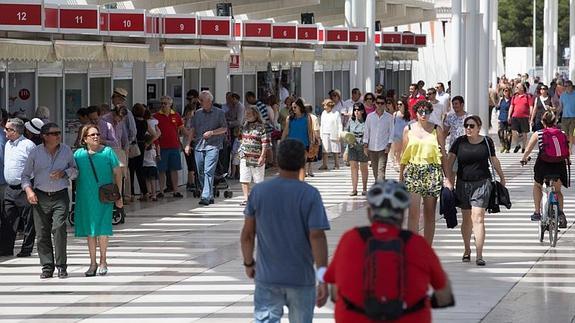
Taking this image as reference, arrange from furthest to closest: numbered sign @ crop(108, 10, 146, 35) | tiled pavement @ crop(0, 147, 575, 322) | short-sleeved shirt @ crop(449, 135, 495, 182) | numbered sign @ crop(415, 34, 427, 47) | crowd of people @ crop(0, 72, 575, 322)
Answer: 1. numbered sign @ crop(415, 34, 427, 47)
2. numbered sign @ crop(108, 10, 146, 35)
3. short-sleeved shirt @ crop(449, 135, 495, 182)
4. tiled pavement @ crop(0, 147, 575, 322)
5. crowd of people @ crop(0, 72, 575, 322)

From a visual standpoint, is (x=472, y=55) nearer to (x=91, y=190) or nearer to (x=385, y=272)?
(x=91, y=190)

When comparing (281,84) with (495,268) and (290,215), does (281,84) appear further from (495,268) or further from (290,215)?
(290,215)

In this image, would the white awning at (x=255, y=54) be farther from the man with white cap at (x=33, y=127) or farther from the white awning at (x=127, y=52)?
the man with white cap at (x=33, y=127)

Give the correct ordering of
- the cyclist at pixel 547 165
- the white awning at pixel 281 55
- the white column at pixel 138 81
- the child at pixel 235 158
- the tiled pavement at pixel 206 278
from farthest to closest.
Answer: the white awning at pixel 281 55 < the child at pixel 235 158 < the white column at pixel 138 81 < the cyclist at pixel 547 165 < the tiled pavement at pixel 206 278

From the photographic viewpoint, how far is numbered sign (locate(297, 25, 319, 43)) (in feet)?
109

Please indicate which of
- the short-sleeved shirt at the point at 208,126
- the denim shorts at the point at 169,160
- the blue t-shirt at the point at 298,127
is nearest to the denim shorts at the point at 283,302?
the short-sleeved shirt at the point at 208,126

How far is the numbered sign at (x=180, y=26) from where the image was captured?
25094 millimetres

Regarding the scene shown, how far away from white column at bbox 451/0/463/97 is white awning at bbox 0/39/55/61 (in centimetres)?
1644

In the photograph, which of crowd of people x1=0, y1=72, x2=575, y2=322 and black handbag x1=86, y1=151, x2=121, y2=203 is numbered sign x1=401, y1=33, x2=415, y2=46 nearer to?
crowd of people x1=0, y1=72, x2=575, y2=322

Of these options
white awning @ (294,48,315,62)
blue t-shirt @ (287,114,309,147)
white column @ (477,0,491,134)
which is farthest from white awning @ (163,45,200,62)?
white column @ (477,0,491,134)

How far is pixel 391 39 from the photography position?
45688 mm

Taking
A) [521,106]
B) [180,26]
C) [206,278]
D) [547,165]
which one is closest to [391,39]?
[521,106]

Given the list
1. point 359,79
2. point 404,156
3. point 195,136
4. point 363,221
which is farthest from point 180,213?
point 359,79

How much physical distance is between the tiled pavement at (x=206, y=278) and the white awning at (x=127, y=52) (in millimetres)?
2462
